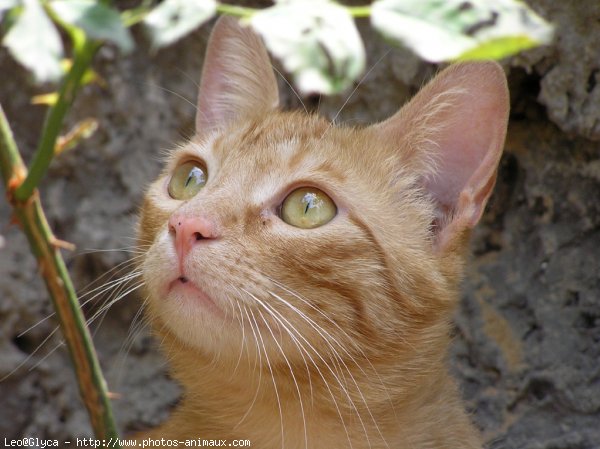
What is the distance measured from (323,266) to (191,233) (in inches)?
14.8

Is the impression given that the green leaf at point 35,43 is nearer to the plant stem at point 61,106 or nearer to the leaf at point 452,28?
the plant stem at point 61,106

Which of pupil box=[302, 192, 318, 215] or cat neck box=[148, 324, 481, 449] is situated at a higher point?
pupil box=[302, 192, 318, 215]

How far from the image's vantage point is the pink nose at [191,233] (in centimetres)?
220

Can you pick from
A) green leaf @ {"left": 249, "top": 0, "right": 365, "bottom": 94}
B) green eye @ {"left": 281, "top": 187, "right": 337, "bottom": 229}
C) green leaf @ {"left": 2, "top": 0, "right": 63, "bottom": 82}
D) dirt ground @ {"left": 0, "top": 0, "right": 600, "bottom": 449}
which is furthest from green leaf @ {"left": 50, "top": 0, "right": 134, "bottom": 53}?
dirt ground @ {"left": 0, "top": 0, "right": 600, "bottom": 449}

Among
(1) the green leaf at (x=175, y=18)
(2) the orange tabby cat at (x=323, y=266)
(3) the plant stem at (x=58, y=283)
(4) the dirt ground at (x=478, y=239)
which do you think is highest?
(1) the green leaf at (x=175, y=18)

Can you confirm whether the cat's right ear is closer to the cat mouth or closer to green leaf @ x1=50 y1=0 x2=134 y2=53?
the cat mouth

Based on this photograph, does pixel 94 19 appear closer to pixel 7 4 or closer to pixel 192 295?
pixel 7 4

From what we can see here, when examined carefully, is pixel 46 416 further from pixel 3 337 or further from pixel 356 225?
pixel 356 225

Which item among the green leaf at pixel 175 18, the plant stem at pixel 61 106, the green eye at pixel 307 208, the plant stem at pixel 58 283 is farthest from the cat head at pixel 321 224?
the green leaf at pixel 175 18

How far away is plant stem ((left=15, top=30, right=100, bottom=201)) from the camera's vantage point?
1.23m

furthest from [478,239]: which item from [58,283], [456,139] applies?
[58,283]

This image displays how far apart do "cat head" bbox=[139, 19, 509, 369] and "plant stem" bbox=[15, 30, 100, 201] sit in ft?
2.76

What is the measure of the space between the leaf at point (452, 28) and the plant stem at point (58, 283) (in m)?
0.69

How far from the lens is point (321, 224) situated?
240 centimetres
